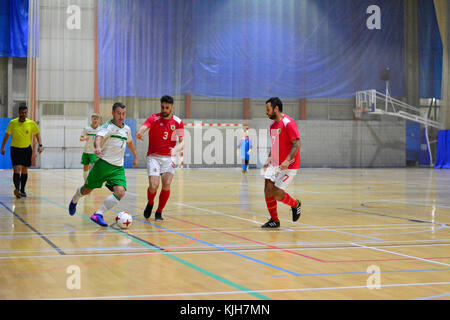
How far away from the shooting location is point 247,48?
3838 centimetres

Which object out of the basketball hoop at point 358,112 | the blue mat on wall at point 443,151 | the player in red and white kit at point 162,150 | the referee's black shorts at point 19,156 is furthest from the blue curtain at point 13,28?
the player in red and white kit at point 162,150

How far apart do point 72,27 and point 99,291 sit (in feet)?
115

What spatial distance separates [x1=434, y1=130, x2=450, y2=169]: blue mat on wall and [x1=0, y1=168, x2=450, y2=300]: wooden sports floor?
95.5ft

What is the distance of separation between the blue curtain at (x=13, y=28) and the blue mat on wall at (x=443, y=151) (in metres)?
27.5

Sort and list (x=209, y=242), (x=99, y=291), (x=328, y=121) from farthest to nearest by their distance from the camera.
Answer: (x=328, y=121), (x=209, y=242), (x=99, y=291)

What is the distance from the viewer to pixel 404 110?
142 ft

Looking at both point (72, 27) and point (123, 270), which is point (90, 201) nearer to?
point (123, 270)

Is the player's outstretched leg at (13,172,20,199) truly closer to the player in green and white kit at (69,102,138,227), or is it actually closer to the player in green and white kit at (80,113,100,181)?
the player in green and white kit at (80,113,100,181)

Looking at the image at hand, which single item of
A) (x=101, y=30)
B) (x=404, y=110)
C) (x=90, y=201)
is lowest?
(x=90, y=201)

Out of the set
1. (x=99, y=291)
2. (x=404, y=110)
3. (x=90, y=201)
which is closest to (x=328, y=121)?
(x=404, y=110)

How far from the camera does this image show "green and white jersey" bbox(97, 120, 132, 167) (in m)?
9.93

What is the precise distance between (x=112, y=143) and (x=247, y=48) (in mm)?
29342

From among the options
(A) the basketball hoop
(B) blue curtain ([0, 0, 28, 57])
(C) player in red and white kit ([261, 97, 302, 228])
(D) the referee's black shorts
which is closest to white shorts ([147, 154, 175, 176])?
(C) player in red and white kit ([261, 97, 302, 228])

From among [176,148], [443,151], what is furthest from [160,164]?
[443,151]
